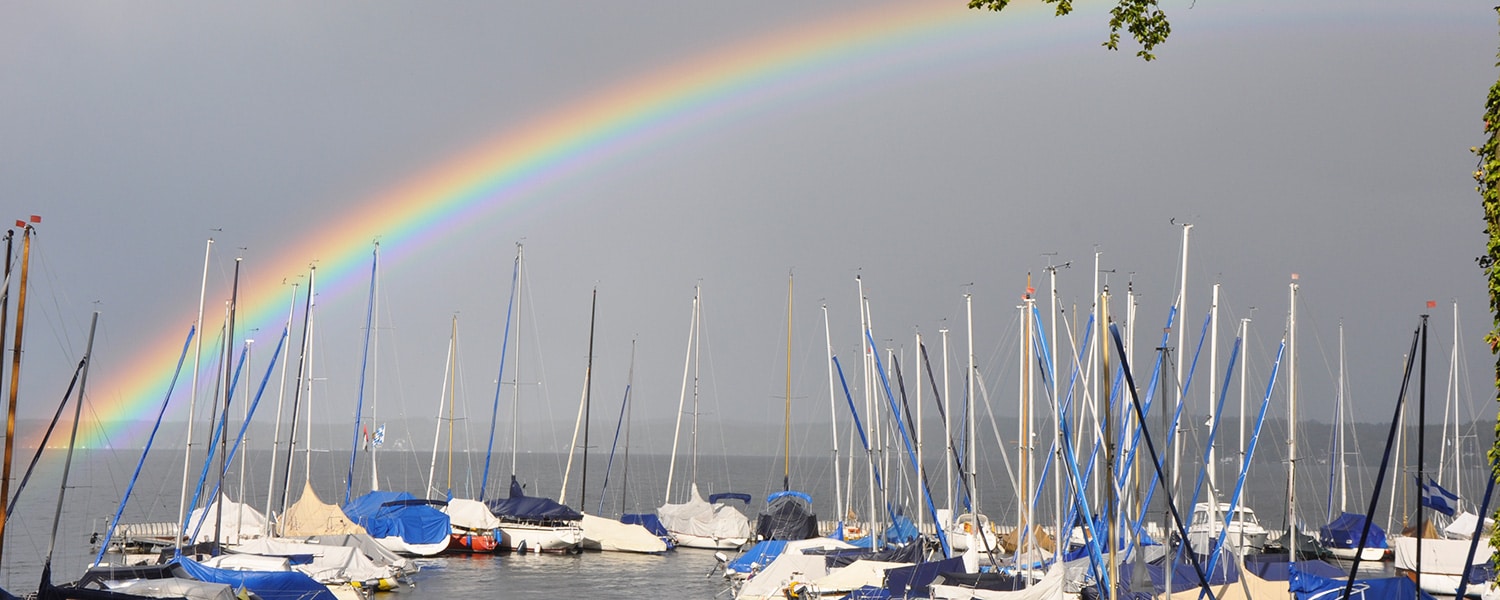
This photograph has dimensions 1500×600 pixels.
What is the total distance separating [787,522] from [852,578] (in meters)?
21.1

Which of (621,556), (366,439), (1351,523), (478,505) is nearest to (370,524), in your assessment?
(478,505)

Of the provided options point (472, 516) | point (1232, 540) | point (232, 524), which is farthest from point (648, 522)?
point (1232, 540)

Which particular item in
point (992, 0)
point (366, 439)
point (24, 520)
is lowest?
point (24, 520)

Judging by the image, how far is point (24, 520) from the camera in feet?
368

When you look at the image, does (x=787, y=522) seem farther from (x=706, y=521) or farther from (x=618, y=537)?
(x=618, y=537)

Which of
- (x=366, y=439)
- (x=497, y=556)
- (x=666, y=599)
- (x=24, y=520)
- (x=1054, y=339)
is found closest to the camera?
(x=1054, y=339)

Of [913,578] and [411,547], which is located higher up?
[913,578]

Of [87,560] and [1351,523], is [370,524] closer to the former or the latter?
[87,560]

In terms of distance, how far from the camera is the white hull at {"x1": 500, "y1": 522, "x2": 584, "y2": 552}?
2515 inches

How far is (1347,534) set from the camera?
195 feet

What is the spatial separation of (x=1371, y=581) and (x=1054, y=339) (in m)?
10.4

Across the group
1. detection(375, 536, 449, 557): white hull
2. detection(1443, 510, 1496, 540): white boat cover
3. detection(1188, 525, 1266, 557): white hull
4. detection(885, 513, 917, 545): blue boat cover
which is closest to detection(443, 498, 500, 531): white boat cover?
detection(375, 536, 449, 557): white hull

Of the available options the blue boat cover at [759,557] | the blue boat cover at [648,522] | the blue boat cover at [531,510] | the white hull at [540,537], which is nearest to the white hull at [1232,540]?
the blue boat cover at [759,557]

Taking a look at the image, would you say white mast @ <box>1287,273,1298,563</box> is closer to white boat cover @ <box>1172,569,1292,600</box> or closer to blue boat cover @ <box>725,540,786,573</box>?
white boat cover @ <box>1172,569,1292,600</box>
